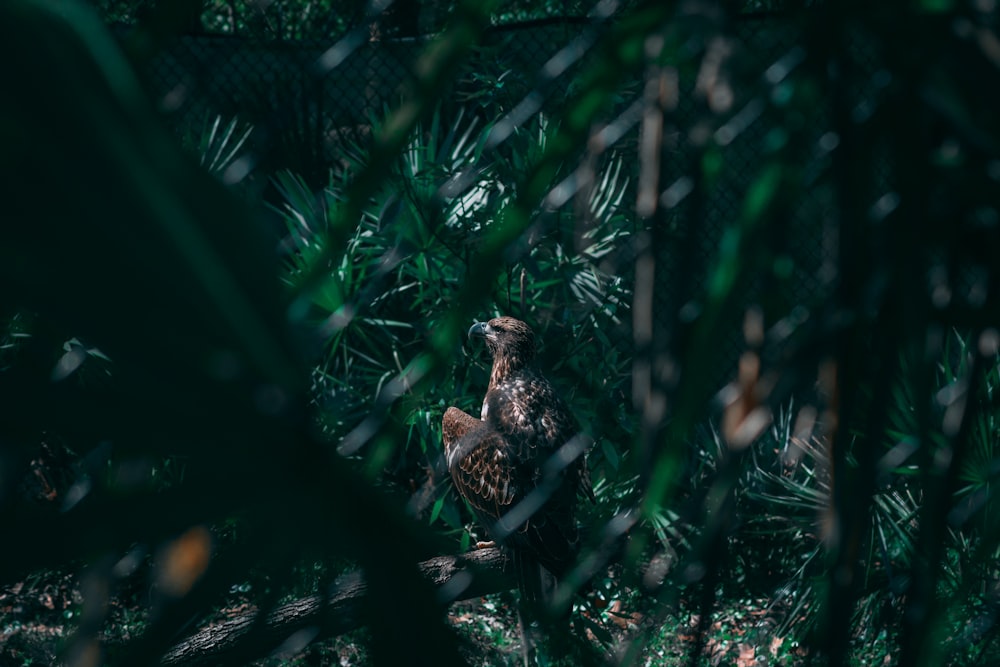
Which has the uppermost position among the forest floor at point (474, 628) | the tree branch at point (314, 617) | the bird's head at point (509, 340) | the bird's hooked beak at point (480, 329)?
the tree branch at point (314, 617)

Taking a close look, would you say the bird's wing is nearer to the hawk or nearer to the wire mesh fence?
the hawk

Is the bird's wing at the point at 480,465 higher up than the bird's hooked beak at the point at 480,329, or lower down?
lower down

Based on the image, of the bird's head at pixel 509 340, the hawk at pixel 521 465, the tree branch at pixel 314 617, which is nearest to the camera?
the tree branch at pixel 314 617

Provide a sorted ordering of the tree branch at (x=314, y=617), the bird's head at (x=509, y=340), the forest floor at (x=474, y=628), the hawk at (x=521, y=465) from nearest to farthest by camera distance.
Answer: the tree branch at (x=314, y=617)
the hawk at (x=521, y=465)
the bird's head at (x=509, y=340)
the forest floor at (x=474, y=628)

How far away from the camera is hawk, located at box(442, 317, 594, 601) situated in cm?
286

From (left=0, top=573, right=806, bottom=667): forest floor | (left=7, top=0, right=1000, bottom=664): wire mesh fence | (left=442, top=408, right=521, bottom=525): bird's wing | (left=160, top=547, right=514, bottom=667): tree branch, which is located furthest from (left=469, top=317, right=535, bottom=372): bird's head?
(left=7, top=0, right=1000, bottom=664): wire mesh fence

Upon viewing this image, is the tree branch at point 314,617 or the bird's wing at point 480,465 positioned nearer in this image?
the tree branch at point 314,617

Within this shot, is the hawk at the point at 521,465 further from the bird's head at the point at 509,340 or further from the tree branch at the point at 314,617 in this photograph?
the tree branch at the point at 314,617

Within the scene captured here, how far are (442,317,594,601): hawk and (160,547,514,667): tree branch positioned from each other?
0.15 m

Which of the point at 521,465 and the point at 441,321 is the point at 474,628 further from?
the point at 441,321

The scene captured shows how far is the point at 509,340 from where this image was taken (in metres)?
3.25

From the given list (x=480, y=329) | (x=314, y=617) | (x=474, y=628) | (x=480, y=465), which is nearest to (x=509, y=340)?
(x=480, y=329)

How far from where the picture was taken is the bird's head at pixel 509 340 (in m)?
3.24

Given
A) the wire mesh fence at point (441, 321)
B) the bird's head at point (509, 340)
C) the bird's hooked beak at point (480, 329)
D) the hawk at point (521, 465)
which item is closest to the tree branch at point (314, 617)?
the wire mesh fence at point (441, 321)
